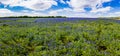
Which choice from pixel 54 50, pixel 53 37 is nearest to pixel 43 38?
pixel 53 37

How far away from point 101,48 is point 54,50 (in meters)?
2.47

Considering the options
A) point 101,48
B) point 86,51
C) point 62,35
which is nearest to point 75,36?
point 62,35

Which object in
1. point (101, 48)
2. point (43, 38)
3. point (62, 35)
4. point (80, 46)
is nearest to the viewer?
point (80, 46)

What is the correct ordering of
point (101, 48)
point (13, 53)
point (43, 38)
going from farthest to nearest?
point (43, 38)
point (101, 48)
point (13, 53)

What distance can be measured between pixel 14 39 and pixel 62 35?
9.05 ft

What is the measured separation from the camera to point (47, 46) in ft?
24.6

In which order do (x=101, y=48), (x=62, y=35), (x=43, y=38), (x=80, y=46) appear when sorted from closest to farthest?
(x=80, y=46) → (x=101, y=48) → (x=43, y=38) → (x=62, y=35)

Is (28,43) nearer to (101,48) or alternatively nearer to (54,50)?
(54,50)

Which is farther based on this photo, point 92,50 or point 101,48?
point 101,48

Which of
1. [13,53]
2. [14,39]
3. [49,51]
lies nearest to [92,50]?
[49,51]

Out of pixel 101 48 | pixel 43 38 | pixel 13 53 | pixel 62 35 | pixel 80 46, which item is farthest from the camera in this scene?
pixel 62 35

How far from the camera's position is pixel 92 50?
22.6 feet

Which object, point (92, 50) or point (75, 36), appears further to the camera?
point (75, 36)

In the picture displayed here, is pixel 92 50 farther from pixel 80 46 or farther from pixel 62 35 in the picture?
pixel 62 35
